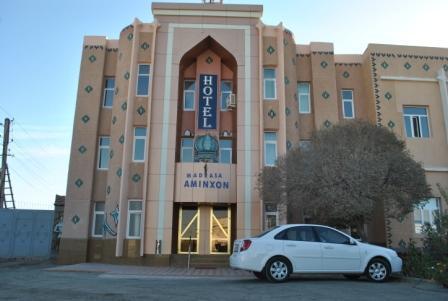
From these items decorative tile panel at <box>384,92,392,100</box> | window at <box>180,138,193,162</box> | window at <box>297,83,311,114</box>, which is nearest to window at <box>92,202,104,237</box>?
window at <box>180,138,193,162</box>

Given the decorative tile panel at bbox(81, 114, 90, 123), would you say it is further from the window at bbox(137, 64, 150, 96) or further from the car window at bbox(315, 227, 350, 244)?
the car window at bbox(315, 227, 350, 244)

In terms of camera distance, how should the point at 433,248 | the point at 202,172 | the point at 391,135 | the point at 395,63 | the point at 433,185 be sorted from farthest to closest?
1. the point at 395,63
2. the point at 433,185
3. the point at 202,172
4. the point at 391,135
5. the point at 433,248

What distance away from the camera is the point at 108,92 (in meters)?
22.2

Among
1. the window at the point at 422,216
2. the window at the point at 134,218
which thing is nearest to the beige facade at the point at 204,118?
the window at the point at 134,218

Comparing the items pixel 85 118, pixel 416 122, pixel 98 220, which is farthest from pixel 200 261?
pixel 416 122

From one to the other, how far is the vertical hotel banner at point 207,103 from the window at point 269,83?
241 cm

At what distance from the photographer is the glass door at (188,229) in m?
19.5

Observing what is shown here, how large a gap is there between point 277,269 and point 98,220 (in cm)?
1254

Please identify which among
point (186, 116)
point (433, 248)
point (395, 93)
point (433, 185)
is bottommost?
point (433, 248)

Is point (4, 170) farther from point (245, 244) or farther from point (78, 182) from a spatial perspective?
point (245, 244)

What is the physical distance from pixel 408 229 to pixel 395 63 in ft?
27.2

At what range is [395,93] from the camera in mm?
21234

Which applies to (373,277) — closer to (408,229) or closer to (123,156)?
(408,229)

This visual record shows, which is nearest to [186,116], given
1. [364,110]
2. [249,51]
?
[249,51]
